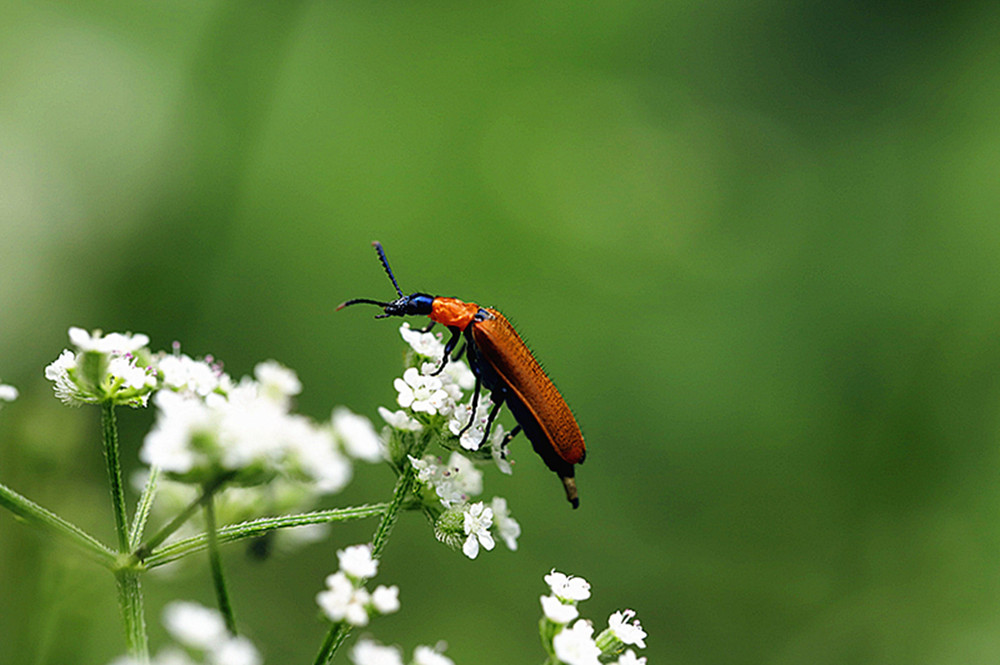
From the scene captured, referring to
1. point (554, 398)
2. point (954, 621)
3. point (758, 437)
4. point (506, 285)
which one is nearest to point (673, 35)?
point (506, 285)

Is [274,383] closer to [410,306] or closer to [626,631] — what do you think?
[626,631]

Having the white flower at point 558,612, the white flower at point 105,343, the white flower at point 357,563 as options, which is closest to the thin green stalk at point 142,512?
the white flower at point 105,343

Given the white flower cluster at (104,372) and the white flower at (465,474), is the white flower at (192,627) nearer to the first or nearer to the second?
the white flower cluster at (104,372)

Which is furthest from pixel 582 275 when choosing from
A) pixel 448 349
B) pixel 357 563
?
pixel 357 563

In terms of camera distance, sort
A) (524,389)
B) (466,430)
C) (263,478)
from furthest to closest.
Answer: (524,389), (466,430), (263,478)

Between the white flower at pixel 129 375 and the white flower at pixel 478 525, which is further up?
the white flower at pixel 129 375

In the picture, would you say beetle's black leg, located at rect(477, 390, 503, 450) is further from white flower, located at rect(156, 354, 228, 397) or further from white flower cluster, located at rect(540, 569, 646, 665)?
white flower, located at rect(156, 354, 228, 397)

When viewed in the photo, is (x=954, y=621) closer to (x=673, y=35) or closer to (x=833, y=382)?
(x=833, y=382)
